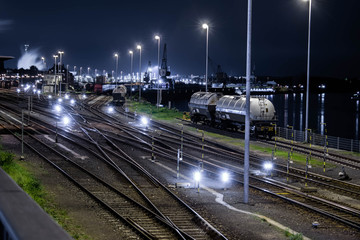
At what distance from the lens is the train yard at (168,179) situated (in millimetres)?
14086

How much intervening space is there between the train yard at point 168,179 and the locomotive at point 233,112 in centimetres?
295

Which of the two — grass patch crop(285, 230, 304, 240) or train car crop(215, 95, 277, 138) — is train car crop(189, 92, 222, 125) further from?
grass patch crop(285, 230, 304, 240)

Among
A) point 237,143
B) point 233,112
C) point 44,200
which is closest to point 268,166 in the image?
point 237,143

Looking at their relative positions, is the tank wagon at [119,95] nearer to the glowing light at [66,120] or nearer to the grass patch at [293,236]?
the glowing light at [66,120]

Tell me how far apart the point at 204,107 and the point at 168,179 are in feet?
90.2

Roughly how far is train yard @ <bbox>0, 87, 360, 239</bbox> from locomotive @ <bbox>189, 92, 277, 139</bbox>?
9.69 ft

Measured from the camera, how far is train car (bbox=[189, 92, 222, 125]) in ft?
156

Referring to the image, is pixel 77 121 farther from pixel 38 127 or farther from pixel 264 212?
pixel 264 212

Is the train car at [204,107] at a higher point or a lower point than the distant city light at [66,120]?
higher

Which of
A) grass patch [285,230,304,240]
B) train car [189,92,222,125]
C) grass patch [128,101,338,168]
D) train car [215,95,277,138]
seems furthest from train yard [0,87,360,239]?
train car [189,92,222,125]

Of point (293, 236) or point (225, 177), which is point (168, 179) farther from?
point (293, 236)

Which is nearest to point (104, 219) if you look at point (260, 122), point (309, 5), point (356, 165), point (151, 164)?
point (151, 164)

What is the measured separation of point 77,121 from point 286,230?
37.8 m

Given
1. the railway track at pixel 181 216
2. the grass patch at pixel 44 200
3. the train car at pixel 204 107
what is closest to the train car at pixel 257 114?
the train car at pixel 204 107
